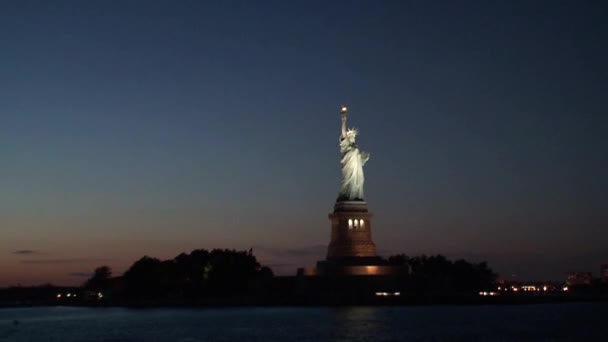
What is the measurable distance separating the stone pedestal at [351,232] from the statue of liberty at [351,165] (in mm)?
1065

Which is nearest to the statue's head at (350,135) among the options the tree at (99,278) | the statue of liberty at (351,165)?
the statue of liberty at (351,165)

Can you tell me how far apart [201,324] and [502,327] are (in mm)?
17755

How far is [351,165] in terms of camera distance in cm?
6316

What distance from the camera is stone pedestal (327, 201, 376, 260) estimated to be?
59719 millimetres

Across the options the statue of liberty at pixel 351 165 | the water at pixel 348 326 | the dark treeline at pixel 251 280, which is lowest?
the water at pixel 348 326

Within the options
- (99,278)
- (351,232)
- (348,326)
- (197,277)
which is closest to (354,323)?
(348,326)

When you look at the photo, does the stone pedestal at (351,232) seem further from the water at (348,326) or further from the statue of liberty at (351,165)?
the water at (348,326)

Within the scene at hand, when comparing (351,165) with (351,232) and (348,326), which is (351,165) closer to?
(351,232)

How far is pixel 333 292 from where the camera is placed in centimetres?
5719

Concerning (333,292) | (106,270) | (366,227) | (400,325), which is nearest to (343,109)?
(366,227)

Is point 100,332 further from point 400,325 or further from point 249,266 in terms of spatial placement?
point 249,266

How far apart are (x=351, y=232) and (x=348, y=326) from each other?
2009 centimetres

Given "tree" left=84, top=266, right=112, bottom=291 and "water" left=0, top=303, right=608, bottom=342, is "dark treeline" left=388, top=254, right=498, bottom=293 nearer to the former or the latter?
"water" left=0, top=303, right=608, bottom=342

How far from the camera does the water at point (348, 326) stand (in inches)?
1475
